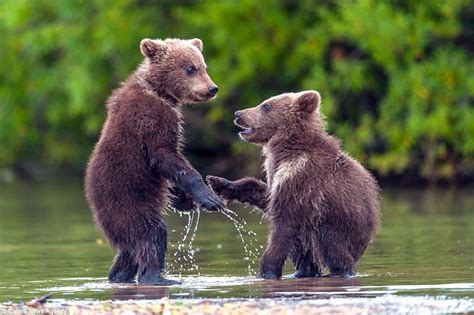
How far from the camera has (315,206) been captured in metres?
10.8

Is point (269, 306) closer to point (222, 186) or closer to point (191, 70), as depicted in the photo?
point (222, 186)

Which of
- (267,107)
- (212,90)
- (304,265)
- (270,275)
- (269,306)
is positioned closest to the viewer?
(269,306)

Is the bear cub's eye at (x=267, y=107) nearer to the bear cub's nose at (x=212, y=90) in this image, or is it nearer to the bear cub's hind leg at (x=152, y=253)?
the bear cub's nose at (x=212, y=90)

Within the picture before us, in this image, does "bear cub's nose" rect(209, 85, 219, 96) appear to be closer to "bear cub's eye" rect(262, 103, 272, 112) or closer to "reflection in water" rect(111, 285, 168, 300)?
"bear cub's eye" rect(262, 103, 272, 112)

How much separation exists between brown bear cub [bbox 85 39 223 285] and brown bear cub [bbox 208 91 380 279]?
57 centimetres

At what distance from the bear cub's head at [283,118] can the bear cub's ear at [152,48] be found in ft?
2.83

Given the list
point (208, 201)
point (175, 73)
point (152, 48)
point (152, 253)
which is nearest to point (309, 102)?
point (175, 73)

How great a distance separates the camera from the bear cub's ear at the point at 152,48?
11.6m

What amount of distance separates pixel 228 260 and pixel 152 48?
2.36 meters

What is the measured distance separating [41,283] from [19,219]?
880cm

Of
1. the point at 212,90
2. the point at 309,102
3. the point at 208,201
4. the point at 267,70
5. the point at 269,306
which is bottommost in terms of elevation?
the point at 269,306

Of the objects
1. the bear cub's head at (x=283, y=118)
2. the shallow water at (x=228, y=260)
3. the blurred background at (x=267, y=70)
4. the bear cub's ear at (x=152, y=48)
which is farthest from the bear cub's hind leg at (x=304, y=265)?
the blurred background at (x=267, y=70)

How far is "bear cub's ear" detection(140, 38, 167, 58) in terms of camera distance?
37.9ft

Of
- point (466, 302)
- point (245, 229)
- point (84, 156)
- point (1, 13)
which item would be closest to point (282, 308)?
point (466, 302)
